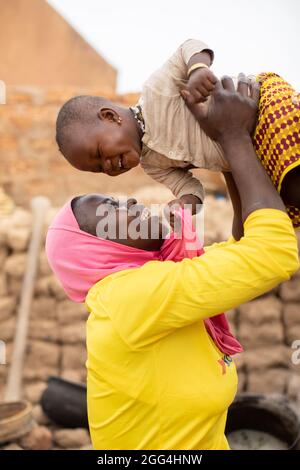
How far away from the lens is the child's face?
68.9 inches

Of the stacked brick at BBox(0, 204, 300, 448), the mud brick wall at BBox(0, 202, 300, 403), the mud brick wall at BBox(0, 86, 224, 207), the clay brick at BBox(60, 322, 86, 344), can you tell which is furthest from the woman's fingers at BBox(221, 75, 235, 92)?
the mud brick wall at BBox(0, 86, 224, 207)

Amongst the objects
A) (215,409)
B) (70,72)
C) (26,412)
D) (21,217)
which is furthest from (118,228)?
(70,72)

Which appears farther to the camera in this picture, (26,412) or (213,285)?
(26,412)

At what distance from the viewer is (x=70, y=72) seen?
13266mm

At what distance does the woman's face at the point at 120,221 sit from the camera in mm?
1729

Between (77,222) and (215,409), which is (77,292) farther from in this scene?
(215,409)

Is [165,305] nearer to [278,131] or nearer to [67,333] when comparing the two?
[278,131]

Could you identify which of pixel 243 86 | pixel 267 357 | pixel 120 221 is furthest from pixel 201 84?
pixel 267 357

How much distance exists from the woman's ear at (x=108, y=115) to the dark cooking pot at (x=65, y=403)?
11.2 ft

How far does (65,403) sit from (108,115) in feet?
11.4

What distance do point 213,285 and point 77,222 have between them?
47 centimetres

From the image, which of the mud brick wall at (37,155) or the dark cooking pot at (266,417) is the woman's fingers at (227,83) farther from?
the mud brick wall at (37,155)

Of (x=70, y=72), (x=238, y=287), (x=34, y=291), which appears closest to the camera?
(x=238, y=287)

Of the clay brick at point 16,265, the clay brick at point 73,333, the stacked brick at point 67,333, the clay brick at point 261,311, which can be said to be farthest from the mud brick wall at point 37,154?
the clay brick at point 261,311
